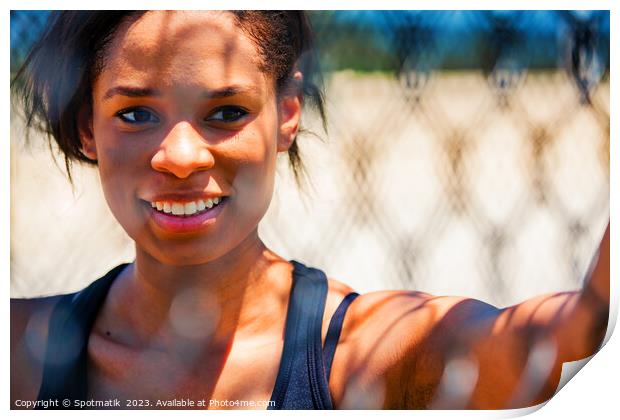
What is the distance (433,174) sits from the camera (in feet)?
6.57

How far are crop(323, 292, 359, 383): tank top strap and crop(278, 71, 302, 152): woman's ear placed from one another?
0.41m

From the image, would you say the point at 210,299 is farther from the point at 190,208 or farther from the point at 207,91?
the point at 207,91

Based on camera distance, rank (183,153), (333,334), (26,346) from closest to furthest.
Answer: (183,153) → (333,334) → (26,346)

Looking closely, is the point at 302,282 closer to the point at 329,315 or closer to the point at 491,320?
the point at 329,315

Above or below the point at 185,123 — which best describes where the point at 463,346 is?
below

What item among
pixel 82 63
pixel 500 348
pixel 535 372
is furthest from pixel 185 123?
pixel 535 372

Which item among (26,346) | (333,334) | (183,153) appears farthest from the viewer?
(26,346)

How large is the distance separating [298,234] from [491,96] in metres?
0.61

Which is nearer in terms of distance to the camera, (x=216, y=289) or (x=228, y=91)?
(x=228, y=91)

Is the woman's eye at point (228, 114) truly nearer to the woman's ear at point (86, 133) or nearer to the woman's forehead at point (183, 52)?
the woman's forehead at point (183, 52)

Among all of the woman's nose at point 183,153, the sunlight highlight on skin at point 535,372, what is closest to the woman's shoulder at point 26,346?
the woman's nose at point 183,153


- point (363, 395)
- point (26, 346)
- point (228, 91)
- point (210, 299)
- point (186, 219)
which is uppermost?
point (228, 91)

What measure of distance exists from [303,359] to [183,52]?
0.77 meters
